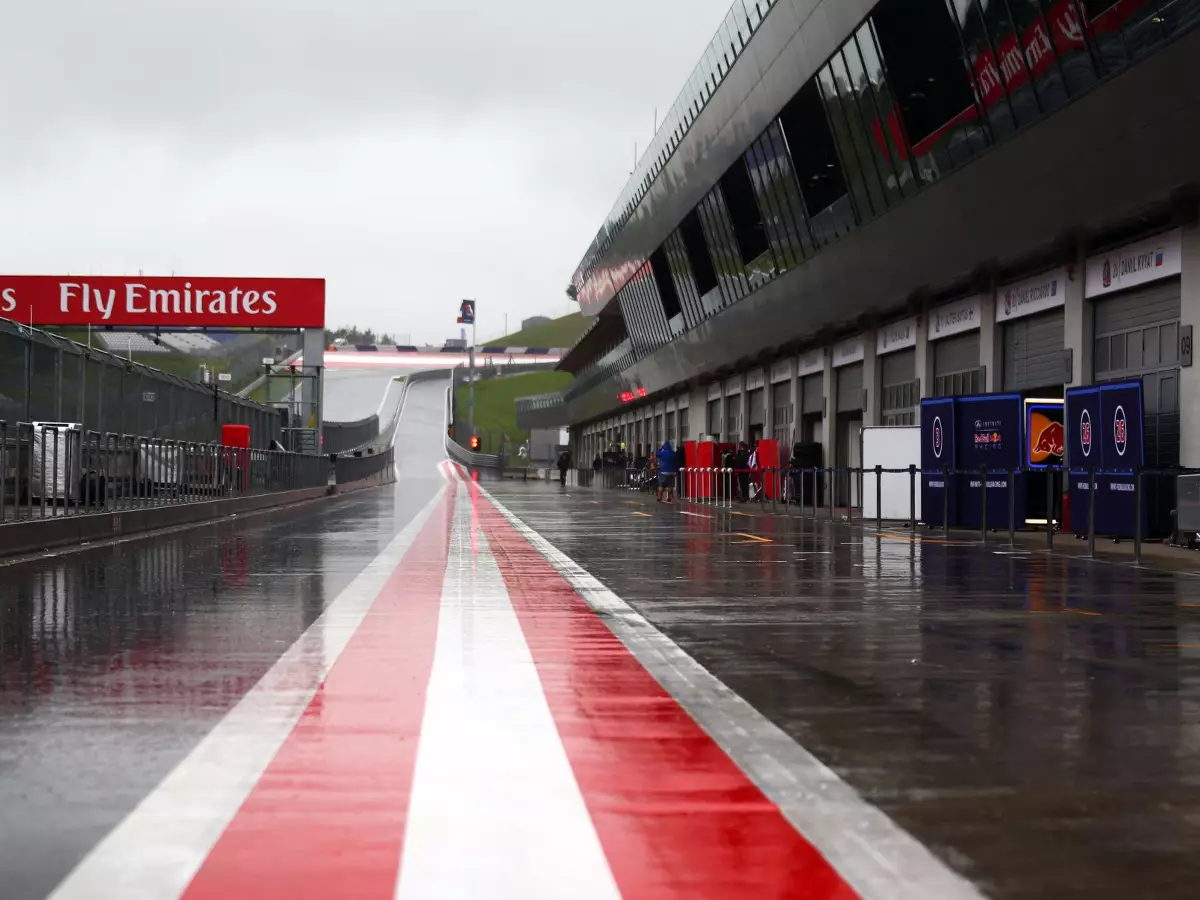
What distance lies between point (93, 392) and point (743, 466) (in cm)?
2396

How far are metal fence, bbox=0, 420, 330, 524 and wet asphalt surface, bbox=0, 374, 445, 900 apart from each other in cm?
112

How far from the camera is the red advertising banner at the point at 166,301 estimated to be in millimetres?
45625

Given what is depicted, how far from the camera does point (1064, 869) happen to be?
365 cm

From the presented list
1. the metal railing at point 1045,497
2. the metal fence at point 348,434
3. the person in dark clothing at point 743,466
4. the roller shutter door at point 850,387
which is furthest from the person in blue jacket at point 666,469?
the metal fence at point 348,434

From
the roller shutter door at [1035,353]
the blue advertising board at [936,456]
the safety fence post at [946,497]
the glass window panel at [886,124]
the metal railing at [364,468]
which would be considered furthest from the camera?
the metal railing at [364,468]

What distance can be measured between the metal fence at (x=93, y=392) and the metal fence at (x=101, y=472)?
2.60 feet

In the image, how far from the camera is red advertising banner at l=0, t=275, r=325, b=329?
45.6 metres

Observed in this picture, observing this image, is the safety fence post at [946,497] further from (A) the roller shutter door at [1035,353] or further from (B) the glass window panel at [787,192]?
(B) the glass window panel at [787,192]

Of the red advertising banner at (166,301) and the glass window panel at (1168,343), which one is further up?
the red advertising banner at (166,301)

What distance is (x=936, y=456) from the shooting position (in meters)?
23.9

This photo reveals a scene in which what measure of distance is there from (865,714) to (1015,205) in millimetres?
17650

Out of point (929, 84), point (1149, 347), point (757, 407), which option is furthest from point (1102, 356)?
point (757, 407)

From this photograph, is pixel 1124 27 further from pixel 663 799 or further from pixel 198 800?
pixel 198 800

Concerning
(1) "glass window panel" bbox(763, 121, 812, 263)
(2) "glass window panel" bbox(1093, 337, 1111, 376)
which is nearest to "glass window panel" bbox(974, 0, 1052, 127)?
(2) "glass window panel" bbox(1093, 337, 1111, 376)
